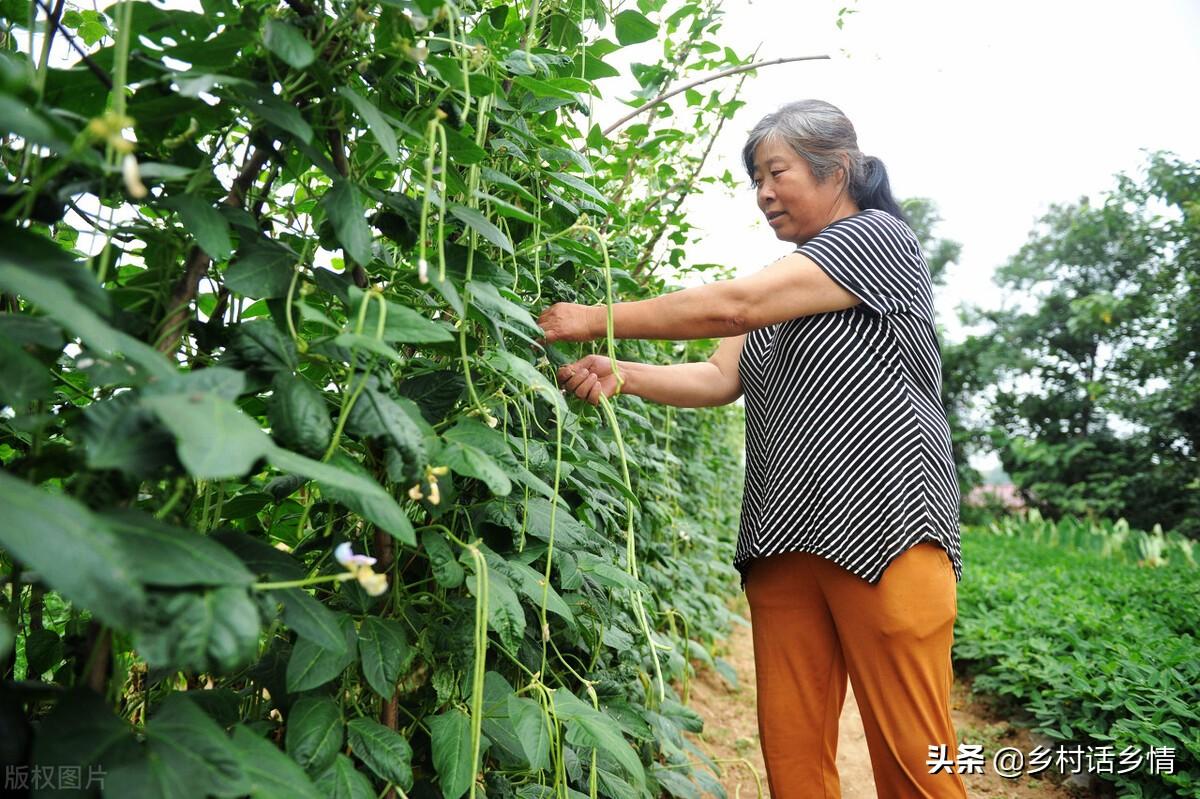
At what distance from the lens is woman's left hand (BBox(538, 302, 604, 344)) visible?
1.49m

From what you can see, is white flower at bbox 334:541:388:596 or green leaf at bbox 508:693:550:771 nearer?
white flower at bbox 334:541:388:596

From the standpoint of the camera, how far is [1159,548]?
18.8ft

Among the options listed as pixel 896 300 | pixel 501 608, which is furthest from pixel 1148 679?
pixel 501 608

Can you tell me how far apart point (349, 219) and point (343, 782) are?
0.62 meters

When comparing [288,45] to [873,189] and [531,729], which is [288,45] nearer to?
[531,729]

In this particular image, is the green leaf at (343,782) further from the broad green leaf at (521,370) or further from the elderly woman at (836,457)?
the elderly woman at (836,457)

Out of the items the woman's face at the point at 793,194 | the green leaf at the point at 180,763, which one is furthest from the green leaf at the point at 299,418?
the woman's face at the point at 793,194

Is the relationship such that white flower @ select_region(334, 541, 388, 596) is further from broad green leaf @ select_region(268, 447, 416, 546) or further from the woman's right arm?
the woman's right arm

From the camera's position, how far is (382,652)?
38.6 inches

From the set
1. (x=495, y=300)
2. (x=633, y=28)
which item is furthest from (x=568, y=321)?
(x=633, y=28)

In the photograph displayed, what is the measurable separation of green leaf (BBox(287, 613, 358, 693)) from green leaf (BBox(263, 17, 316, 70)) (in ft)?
1.94

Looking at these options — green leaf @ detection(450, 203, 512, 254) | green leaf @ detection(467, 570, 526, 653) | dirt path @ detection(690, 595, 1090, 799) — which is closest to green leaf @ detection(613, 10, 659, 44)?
green leaf @ detection(450, 203, 512, 254)

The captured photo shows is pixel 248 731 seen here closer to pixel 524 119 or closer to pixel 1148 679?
pixel 524 119

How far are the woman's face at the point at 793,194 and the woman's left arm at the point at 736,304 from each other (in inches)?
11.4
